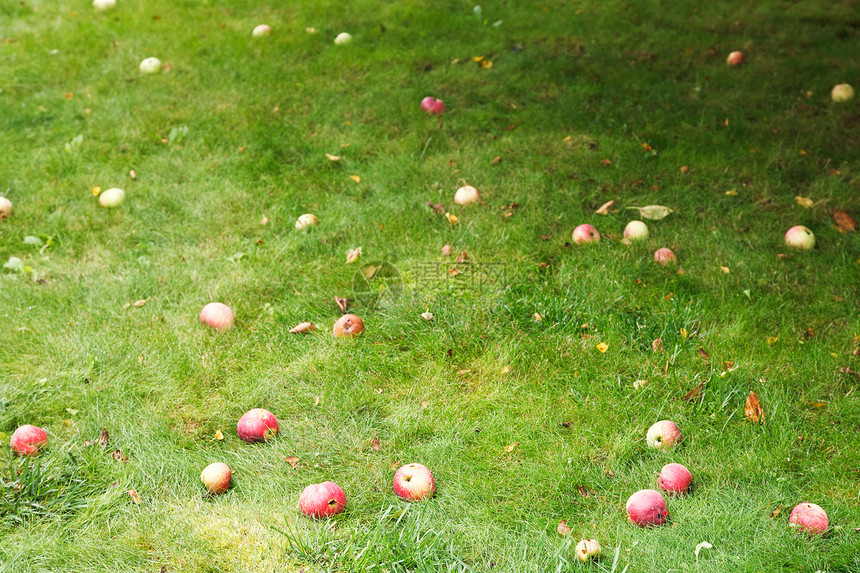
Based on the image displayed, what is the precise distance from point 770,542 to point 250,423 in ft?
7.04

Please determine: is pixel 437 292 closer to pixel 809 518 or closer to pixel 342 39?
pixel 809 518

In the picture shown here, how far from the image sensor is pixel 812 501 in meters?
2.71

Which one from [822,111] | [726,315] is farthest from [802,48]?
[726,315]

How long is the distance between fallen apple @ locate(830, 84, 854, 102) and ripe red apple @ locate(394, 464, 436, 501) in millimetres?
4610

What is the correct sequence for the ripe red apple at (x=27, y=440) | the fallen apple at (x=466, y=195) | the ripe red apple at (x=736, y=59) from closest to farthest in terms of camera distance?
the ripe red apple at (x=27, y=440), the fallen apple at (x=466, y=195), the ripe red apple at (x=736, y=59)

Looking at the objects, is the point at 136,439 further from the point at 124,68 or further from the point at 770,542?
the point at 124,68

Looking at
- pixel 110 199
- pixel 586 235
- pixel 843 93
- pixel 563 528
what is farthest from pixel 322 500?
pixel 843 93

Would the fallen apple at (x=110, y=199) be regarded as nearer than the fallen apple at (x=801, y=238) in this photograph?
No

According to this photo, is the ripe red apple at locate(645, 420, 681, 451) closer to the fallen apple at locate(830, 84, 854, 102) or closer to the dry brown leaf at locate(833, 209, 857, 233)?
the dry brown leaf at locate(833, 209, 857, 233)

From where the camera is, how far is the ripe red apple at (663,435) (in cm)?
297

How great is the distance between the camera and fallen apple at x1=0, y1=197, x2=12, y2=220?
15.1ft

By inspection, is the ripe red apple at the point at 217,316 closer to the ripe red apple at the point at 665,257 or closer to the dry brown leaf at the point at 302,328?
the dry brown leaf at the point at 302,328

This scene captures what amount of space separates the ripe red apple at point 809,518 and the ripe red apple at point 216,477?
7.28 ft

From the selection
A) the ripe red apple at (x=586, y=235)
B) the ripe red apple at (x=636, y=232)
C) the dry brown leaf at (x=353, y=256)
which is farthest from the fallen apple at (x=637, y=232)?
the dry brown leaf at (x=353, y=256)
